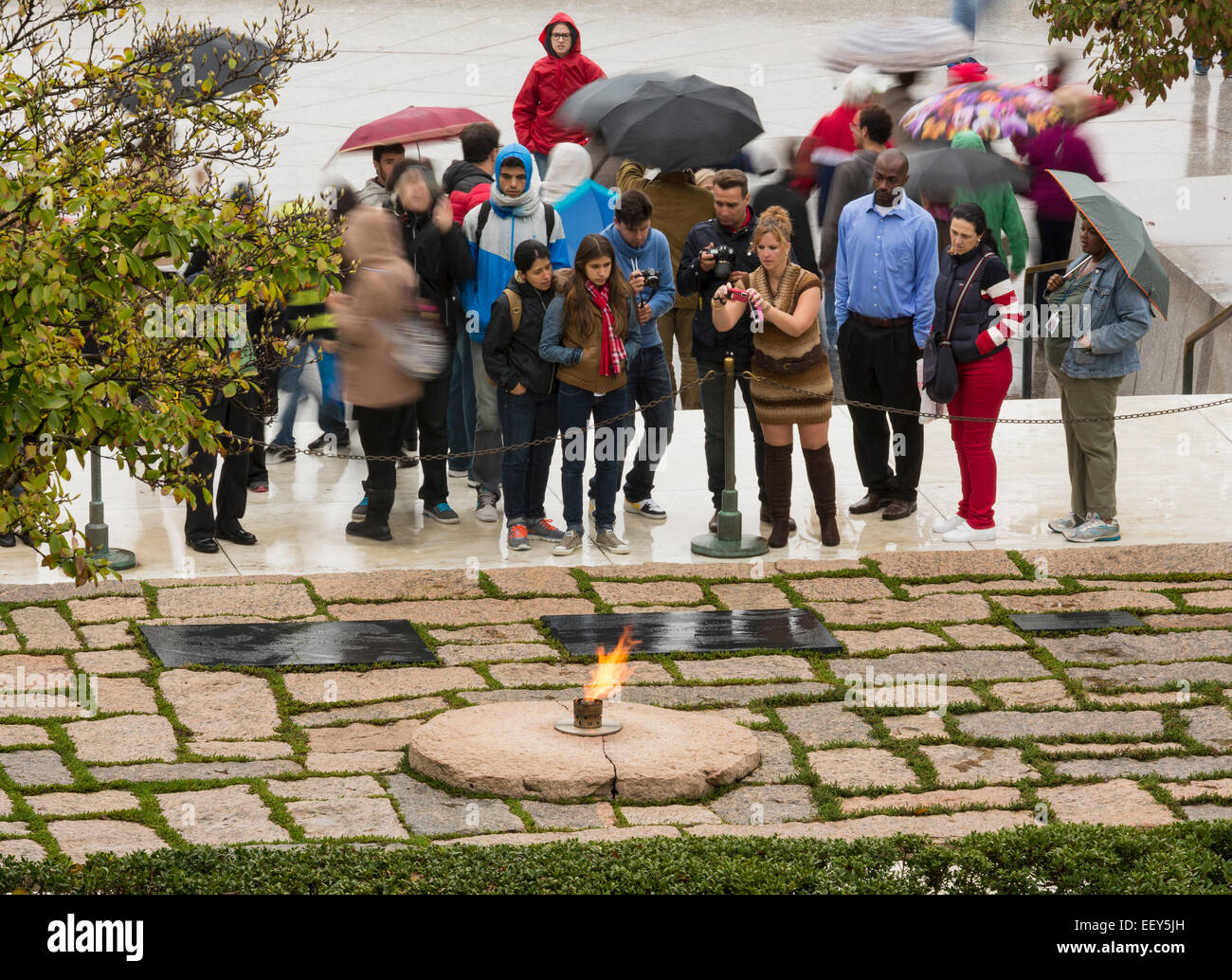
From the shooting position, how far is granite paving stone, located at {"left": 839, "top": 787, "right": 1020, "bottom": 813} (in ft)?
23.3

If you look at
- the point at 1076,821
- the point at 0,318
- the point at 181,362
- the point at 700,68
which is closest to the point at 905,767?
the point at 1076,821

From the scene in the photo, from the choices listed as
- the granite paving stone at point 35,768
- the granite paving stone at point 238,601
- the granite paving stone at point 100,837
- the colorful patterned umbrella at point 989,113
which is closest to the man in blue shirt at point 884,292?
the colorful patterned umbrella at point 989,113

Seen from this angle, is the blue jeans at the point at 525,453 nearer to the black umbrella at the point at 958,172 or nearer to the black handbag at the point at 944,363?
the black handbag at the point at 944,363

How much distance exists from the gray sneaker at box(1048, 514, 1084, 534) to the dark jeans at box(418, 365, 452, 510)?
3655 millimetres

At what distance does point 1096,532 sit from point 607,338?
3.11 meters

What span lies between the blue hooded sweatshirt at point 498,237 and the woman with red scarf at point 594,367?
0.66 meters

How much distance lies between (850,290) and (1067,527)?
6.31ft

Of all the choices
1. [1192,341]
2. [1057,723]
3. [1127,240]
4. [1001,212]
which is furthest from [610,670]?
[1192,341]

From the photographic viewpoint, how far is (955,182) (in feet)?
41.1

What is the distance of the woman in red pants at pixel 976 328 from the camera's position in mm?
10359

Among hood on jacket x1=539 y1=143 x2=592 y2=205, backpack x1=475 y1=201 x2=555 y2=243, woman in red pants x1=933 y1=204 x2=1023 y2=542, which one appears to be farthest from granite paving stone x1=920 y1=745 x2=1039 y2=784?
hood on jacket x1=539 y1=143 x2=592 y2=205

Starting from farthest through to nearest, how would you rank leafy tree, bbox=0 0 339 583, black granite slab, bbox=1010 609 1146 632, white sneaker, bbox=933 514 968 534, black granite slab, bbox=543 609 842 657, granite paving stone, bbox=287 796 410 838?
white sneaker, bbox=933 514 968 534 → black granite slab, bbox=1010 609 1146 632 → black granite slab, bbox=543 609 842 657 → granite paving stone, bbox=287 796 410 838 → leafy tree, bbox=0 0 339 583

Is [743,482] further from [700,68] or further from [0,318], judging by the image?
[700,68]

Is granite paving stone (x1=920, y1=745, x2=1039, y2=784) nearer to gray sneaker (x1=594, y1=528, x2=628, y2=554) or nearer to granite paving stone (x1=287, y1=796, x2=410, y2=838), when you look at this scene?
granite paving stone (x1=287, y1=796, x2=410, y2=838)
